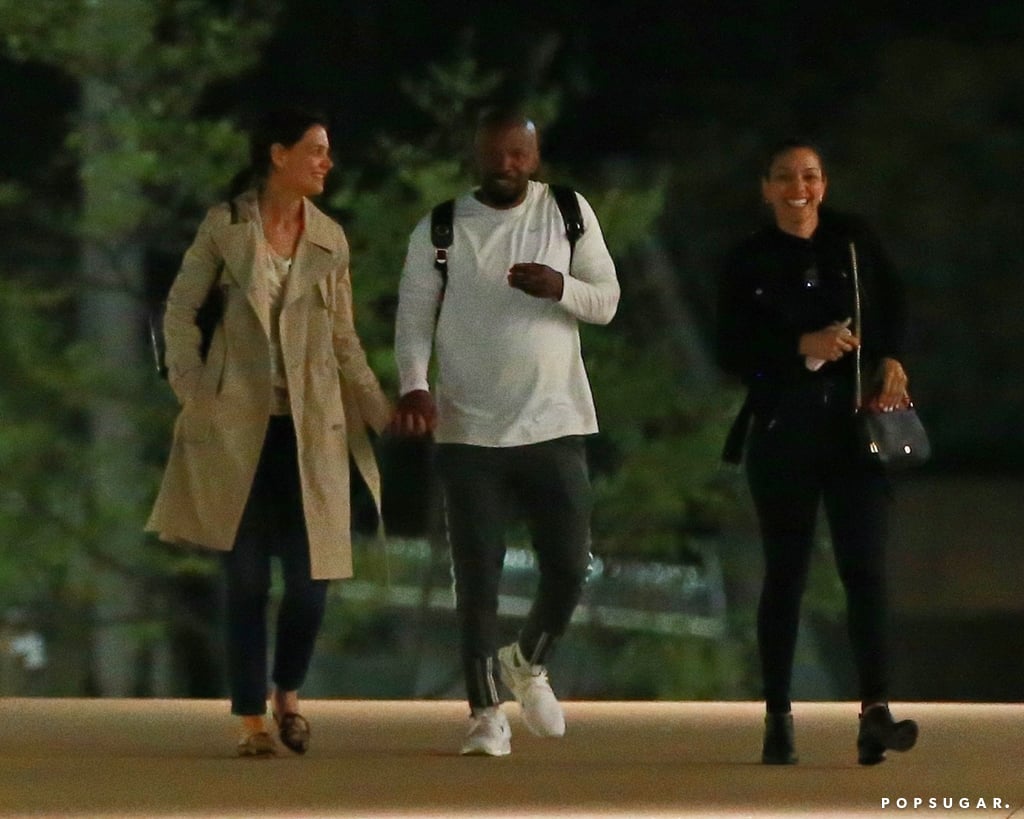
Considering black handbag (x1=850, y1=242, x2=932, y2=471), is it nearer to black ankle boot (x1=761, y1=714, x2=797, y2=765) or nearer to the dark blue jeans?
black ankle boot (x1=761, y1=714, x2=797, y2=765)

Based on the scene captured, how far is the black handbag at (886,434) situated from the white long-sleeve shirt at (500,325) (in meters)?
0.65

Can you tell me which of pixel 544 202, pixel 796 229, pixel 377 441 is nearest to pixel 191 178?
pixel 377 441

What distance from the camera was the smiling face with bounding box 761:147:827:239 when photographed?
5840mm

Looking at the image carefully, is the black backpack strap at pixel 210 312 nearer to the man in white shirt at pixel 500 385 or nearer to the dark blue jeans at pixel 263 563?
the dark blue jeans at pixel 263 563

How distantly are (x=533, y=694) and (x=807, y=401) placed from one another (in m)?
0.99

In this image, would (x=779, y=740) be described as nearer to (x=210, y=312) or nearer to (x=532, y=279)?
(x=532, y=279)

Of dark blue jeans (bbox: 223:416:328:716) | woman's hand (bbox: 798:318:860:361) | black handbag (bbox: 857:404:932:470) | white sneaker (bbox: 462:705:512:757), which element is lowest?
white sneaker (bbox: 462:705:512:757)

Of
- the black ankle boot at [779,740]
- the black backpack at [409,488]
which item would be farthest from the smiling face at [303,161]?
the black backpack at [409,488]

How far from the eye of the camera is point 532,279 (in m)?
5.81

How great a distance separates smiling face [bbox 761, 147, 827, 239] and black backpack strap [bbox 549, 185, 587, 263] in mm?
470

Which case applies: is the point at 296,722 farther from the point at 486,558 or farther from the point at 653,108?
the point at 653,108

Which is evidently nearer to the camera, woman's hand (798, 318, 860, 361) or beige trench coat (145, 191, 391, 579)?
woman's hand (798, 318, 860, 361)

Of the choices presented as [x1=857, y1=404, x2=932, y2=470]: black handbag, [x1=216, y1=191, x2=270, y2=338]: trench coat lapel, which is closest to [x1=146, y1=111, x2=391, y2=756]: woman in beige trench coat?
[x1=216, y1=191, x2=270, y2=338]: trench coat lapel

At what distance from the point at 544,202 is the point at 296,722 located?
4.55ft
